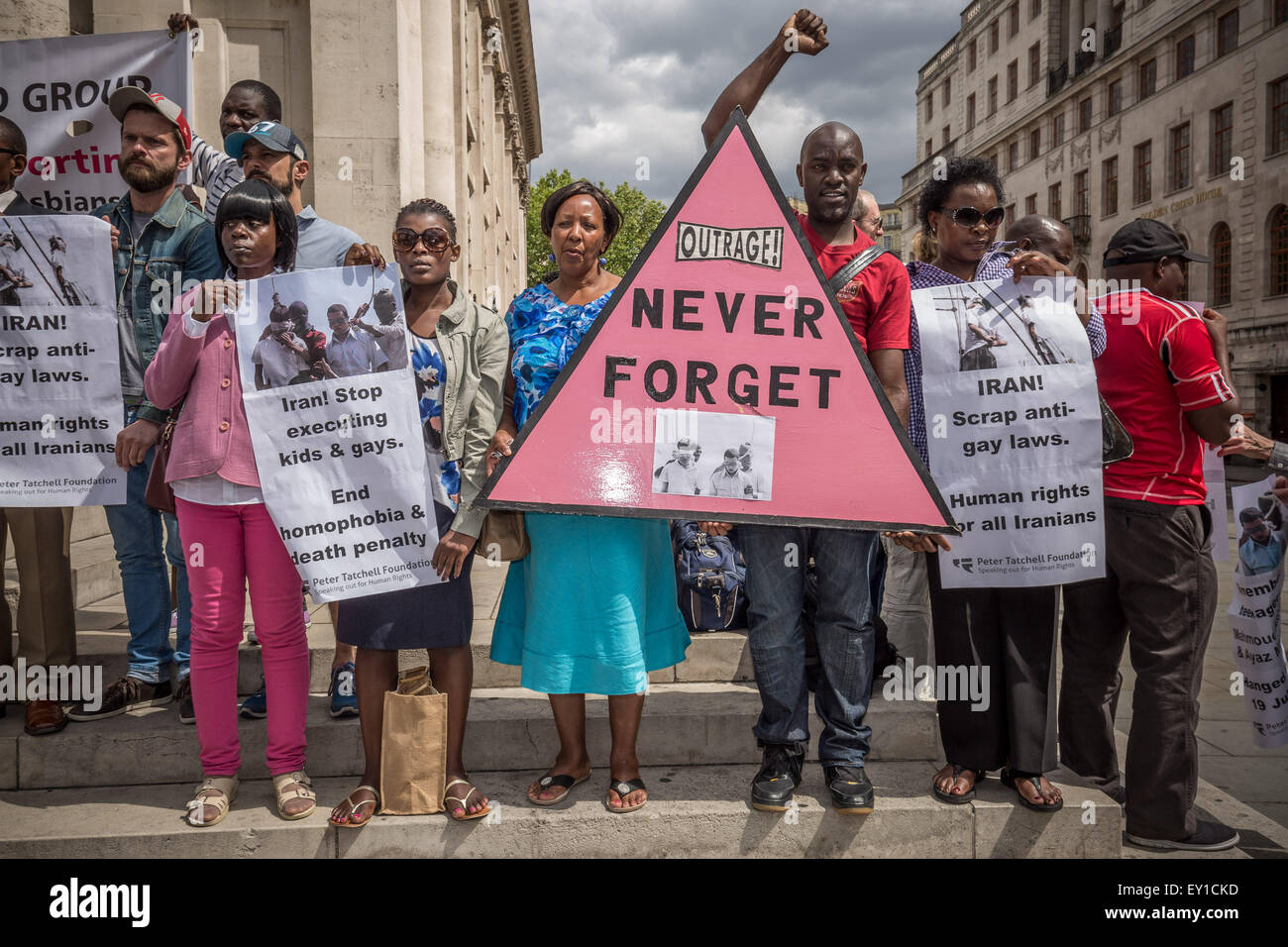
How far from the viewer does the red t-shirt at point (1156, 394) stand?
3455mm

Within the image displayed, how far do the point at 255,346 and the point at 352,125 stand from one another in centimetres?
640

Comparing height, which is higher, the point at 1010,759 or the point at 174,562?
the point at 174,562

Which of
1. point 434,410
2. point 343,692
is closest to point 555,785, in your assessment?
point 343,692

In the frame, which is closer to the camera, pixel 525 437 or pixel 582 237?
pixel 525 437

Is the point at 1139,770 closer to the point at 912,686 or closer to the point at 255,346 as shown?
the point at 912,686

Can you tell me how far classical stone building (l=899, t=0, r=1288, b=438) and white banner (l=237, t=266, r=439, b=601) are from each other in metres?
20.4

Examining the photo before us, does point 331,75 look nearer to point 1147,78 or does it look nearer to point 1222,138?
point 1222,138

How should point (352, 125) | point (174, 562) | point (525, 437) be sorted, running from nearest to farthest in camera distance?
point (525, 437)
point (174, 562)
point (352, 125)

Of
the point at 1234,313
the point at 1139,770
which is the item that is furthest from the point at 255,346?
the point at 1234,313

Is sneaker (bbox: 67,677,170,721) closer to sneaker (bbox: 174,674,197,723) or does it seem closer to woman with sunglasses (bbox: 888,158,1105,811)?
sneaker (bbox: 174,674,197,723)

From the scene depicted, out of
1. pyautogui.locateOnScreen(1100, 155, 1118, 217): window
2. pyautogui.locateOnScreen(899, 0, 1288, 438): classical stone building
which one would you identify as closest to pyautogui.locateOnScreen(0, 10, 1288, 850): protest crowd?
pyautogui.locateOnScreen(899, 0, 1288, 438): classical stone building

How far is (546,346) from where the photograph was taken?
331 cm

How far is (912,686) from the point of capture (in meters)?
4.10

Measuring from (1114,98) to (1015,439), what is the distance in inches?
1682
